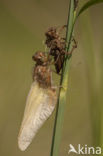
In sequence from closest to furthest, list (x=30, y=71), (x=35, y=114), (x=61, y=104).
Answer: (x=61, y=104)
(x=35, y=114)
(x=30, y=71)

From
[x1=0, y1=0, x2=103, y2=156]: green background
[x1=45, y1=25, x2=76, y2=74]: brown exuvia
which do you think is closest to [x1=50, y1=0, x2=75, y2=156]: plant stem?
[x1=45, y1=25, x2=76, y2=74]: brown exuvia

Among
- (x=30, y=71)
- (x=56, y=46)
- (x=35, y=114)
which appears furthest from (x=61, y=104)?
(x=30, y=71)

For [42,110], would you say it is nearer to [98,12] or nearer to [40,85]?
[40,85]

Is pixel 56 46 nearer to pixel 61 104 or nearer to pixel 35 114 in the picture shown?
pixel 35 114

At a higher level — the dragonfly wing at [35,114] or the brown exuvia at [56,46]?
the brown exuvia at [56,46]

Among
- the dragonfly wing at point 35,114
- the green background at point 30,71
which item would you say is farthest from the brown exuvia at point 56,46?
the green background at point 30,71

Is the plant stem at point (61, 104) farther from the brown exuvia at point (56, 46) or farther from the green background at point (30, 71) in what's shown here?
the green background at point (30, 71)

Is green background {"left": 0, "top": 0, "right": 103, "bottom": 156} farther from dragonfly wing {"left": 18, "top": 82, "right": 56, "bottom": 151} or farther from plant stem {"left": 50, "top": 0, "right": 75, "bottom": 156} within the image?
plant stem {"left": 50, "top": 0, "right": 75, "bottom": 156}

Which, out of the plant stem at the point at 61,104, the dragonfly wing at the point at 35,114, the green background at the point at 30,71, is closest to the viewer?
the plant stem at the point at 61,104
